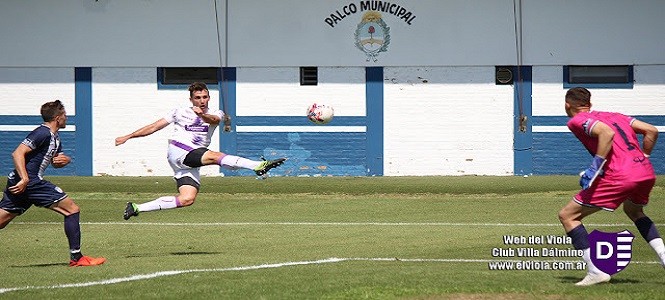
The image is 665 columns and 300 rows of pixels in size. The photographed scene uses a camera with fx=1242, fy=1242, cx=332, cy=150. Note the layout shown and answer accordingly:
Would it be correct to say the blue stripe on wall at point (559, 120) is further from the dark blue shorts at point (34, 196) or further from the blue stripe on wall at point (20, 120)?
the dark blue shorts at point (34, 196)

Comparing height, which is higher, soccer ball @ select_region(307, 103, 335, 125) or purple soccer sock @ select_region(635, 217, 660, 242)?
soccer ball @ select_region(307, 103, 335, 125)

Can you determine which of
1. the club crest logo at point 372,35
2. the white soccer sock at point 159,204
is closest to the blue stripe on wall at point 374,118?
the club crest logo at point 372,35

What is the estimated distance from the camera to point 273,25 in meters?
33.0

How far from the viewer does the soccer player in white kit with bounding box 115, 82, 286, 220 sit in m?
15.0

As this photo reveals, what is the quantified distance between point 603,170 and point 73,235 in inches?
223

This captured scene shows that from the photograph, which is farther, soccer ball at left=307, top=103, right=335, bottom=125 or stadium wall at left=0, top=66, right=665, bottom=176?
stadium wall at left=0, top=66, right=665, bottom=176

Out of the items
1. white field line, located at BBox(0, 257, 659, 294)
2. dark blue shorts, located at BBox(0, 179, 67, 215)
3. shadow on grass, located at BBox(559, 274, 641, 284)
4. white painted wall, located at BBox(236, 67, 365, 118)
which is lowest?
shadow on grass, located at BBox(559, 274, 641, 284)

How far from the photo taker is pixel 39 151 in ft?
43.9

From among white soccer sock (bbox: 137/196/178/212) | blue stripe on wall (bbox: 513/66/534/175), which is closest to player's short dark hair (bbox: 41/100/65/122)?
white soccer sock (bbox: 137/196/178/212)

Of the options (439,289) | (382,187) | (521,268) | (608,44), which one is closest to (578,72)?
(608,44)

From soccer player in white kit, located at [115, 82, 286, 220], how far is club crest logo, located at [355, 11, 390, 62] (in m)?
17.5

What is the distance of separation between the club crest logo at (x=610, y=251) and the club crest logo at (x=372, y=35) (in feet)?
71.8

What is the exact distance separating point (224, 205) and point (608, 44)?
550 inches

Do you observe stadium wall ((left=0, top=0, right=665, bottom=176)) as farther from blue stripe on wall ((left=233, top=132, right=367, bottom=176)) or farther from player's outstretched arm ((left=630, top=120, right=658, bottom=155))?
player's outstretched arm ((left=630, top=120, right=658, bottom=155))
